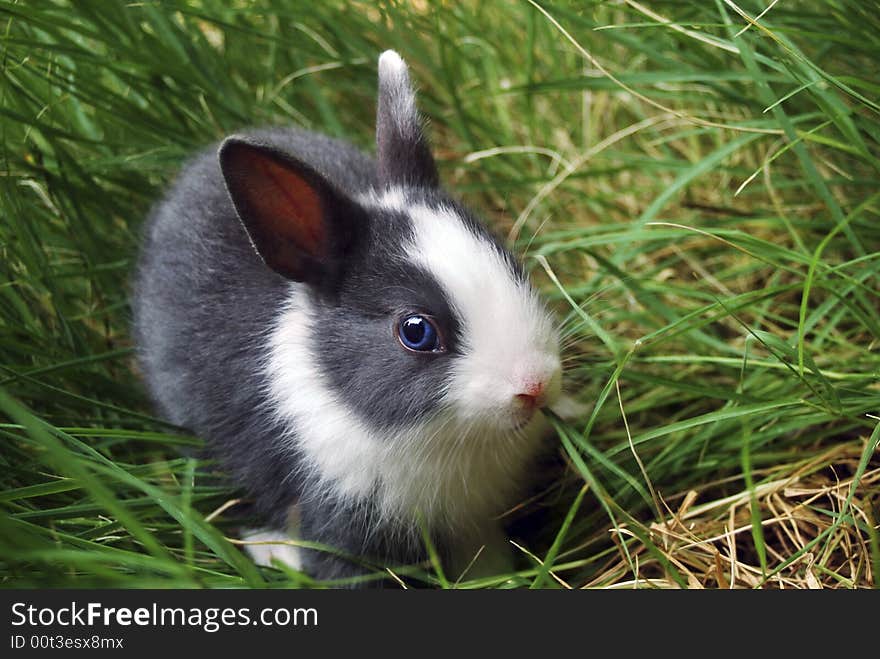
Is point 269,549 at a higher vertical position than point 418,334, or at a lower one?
lower

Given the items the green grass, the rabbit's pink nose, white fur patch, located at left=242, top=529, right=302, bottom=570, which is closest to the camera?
the rabbit's pink nose

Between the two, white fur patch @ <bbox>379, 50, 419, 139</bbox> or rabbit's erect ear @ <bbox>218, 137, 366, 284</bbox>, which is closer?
rabbit's erect ear @ <bbox>218, 137, 366, 284</bbox>

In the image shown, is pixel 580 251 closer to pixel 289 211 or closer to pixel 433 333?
pixel 433 333

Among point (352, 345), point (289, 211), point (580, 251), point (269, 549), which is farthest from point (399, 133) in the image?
point (269, 549)

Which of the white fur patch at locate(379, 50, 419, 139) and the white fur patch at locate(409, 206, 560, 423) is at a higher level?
the white fur patch at locate(379, 50, 419, 139)

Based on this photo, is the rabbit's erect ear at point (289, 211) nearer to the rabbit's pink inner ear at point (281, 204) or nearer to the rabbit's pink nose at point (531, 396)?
the rabbit's pink inner ear at point (281, 204)

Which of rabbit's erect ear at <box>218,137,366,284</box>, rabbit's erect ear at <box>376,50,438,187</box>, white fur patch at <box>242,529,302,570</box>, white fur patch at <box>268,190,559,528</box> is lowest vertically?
white fur patch at <box>242,529,302,570</box>

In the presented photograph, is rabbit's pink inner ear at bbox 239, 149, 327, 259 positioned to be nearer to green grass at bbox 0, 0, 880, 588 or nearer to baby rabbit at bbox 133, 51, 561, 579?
baby rabbit at bbox 133, 51, 561, 579

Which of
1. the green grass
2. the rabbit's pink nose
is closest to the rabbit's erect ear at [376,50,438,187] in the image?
the green grass
